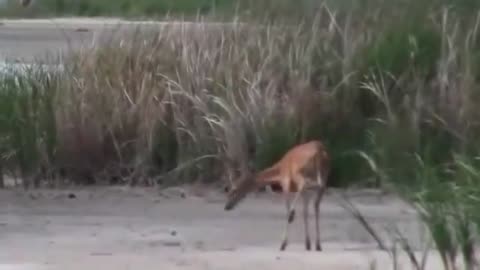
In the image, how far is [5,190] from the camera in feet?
45.9

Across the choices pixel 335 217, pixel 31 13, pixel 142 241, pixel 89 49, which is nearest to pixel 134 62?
pixel 89 49

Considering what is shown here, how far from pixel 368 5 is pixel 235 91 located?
5.54 ft

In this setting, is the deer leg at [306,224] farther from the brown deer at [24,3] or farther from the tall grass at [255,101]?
the brown deer at [24,3]

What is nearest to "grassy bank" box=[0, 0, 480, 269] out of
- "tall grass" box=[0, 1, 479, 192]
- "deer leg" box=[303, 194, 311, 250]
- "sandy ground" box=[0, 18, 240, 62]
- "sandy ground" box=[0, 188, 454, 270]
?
"tall grass" box=[0, 1, 479, 192]

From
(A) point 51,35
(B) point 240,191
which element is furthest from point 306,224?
(A) point 51,35

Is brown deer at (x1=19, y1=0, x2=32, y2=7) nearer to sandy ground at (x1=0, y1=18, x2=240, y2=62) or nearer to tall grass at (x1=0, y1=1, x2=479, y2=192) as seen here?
sandy ground at (x1=0, y1=18, x2=240, y2=62)

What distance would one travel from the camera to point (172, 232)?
11359mm

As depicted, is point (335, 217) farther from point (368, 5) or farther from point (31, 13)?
point (31, 13)

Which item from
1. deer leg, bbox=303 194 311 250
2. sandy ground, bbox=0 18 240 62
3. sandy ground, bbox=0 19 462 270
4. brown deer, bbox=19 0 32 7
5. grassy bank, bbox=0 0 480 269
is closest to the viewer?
sandy ground, bbox=0 19 462 270

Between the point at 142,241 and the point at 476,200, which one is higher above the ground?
the point at 476,200

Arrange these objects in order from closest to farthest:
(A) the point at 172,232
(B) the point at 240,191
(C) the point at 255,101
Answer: (B) the point at 240,191
(A) the point at 172,232
(C) the point at 255,101

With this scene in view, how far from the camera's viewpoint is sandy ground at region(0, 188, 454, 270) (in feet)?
31.7

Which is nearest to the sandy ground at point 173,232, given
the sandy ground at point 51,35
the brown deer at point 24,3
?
the sandy ground at point 51,35

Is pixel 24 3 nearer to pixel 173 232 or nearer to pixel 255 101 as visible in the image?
pixel 255 101
